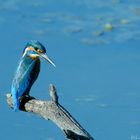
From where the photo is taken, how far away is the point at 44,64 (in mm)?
6926

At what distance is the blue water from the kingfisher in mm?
1400

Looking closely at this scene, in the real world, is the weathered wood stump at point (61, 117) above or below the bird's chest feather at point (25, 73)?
below

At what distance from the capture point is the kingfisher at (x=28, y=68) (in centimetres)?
426

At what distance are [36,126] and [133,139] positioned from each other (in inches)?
31.7

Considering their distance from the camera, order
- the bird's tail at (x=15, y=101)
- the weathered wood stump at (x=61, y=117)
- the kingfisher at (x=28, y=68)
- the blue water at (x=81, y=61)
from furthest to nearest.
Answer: the blue water at (x=81, y=61) < the kingfisher at (x=28, y=68) < the bird's tail at (x=15, y=101) < the weathered wood stump at (x=61, y=117)

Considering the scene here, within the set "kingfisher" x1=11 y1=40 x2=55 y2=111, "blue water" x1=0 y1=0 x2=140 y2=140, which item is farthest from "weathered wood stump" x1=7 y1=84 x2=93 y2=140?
"blue water" x1=0 y1=0 x2=140 y2=140

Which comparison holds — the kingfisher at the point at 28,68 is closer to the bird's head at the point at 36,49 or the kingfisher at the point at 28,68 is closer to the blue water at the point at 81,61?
the bird's head at the point at 36,49

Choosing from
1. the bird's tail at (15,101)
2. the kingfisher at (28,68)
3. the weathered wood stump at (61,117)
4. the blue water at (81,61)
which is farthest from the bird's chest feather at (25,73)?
the blue water at (81,61)

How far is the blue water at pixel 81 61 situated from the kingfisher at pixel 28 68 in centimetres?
140

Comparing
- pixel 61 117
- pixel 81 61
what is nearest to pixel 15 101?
pixel 61 117

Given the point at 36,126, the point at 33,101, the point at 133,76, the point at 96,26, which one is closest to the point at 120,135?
the point at 36,126

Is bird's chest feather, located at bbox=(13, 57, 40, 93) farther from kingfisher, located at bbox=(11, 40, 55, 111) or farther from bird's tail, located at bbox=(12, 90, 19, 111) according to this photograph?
bird's tail, located at bbox=(12, 90, 19, 111)

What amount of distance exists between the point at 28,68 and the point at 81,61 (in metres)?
2.80

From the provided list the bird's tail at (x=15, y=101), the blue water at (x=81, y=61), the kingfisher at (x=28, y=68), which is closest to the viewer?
the bird's tail at (x=15, y=101)
